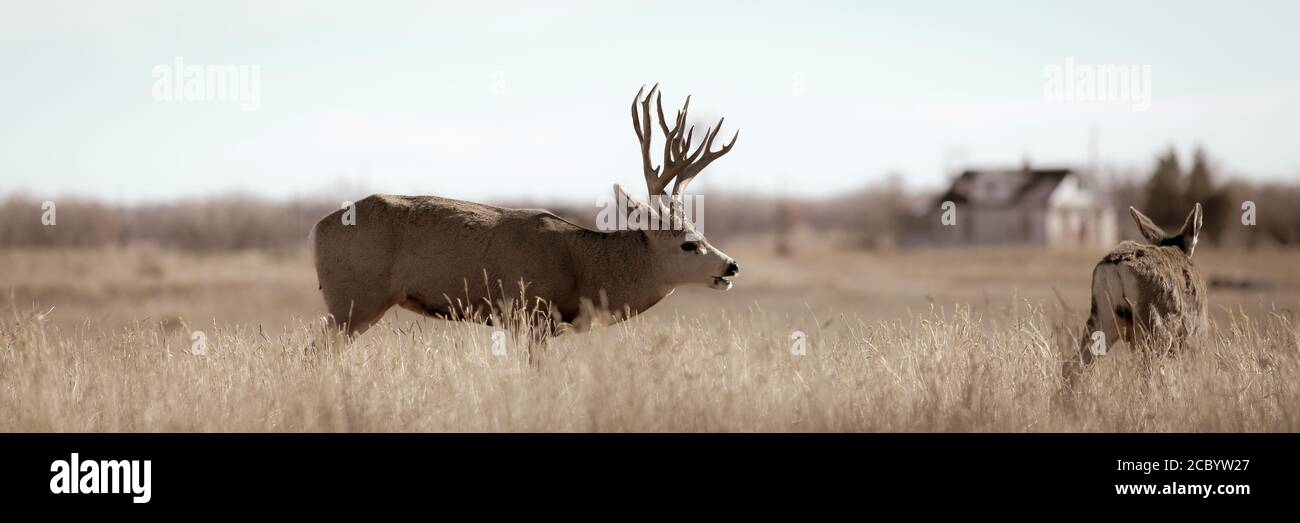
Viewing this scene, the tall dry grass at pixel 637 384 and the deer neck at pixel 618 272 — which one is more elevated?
the deer neck at pixel 618 272

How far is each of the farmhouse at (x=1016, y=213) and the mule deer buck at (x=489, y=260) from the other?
5839cm

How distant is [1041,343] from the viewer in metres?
9.66

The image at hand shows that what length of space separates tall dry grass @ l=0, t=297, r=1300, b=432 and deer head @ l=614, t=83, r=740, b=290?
2.82ft

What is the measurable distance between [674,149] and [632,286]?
1435 millimetres

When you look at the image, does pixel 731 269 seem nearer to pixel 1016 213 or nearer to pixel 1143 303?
pixel 1143 303

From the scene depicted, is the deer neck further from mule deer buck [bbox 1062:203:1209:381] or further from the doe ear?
the doe ear

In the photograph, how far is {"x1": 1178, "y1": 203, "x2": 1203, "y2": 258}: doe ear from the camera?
33.8 ft

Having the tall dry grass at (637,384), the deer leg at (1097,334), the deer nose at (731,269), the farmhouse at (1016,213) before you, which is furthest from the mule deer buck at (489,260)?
the farmhouse at (1016,213)

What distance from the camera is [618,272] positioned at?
10875 mm

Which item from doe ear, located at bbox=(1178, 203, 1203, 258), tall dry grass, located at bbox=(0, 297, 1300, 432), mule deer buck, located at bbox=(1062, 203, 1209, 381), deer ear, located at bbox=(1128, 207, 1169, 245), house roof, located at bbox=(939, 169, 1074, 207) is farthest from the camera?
house roof, located at bbox=(939, 169, 1074, 207)

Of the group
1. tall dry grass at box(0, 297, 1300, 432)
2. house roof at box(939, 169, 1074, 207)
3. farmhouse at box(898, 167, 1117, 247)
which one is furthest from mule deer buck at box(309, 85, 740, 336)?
house roof at box(939, 169, 1074, 207)

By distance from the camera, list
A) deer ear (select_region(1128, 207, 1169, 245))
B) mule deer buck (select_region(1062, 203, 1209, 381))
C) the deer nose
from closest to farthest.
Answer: mule deer buck (select_region(1062, 203, 1209, 381))
the deer nose
deer ear (select_region(1128, 207, 1169, 245))

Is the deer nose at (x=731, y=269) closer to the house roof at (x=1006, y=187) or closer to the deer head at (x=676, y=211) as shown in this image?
the deer head at (x=676, y=211)

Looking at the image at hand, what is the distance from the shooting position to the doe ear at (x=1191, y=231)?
10.3m
